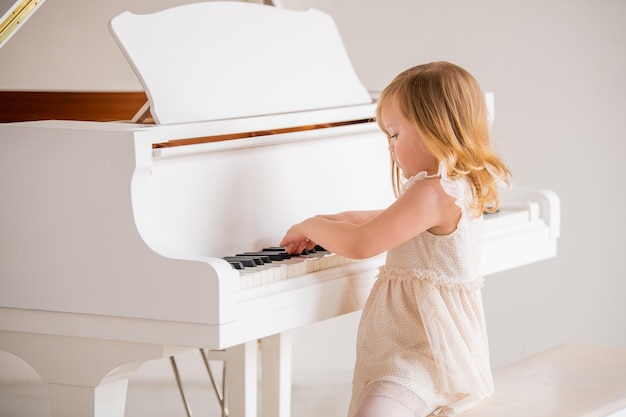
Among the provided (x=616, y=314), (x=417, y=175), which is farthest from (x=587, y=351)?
(x=616, y=314)

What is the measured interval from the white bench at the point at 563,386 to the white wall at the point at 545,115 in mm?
2028

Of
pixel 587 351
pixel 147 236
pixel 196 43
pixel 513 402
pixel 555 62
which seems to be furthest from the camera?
pixel 555 62

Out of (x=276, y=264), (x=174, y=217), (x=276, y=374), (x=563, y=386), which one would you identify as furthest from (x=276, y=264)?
(x=563, y=386)

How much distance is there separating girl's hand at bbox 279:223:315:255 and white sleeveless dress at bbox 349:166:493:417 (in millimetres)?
216

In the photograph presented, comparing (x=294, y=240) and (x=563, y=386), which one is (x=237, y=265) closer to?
(x=294, y=240)

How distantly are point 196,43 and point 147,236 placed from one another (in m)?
0.69

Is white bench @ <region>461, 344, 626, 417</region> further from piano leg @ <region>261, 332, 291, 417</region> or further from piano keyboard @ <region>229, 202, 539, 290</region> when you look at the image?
piano leg @ <region>261, 332, 291, 417</region>

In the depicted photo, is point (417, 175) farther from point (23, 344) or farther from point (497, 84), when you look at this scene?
point (497, 84)

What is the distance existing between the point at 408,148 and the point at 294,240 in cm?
36

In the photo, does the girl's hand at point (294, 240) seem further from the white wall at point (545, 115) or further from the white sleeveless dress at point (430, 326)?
the white wall at point (545, 115)

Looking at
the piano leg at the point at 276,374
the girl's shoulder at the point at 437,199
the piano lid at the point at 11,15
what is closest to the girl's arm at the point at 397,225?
the girl's shoulder at the point at 437,199

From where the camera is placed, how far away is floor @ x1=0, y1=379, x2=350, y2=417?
185 inches

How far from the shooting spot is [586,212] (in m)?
5.17

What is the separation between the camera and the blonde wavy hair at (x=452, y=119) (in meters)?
2.49
